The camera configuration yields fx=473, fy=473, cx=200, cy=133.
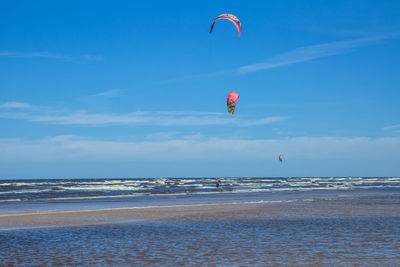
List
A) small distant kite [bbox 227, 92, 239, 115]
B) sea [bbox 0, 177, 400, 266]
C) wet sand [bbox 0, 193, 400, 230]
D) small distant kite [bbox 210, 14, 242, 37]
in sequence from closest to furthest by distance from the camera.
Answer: sea [bbox 0, 177, 400, 266]
wet sand [bbox 0, 193, 400, 230]
small distant kite [bbox 210, 14, 242, 37]
small distant kite [bbox 227, 92, 239, 115]

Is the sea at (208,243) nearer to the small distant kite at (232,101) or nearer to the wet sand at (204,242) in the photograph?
the wet sand at (204,242)

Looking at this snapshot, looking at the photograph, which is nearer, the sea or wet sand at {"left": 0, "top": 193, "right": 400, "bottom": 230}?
the sea

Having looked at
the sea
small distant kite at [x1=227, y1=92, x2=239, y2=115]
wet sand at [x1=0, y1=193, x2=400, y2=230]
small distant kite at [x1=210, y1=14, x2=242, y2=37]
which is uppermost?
small distant kite at [x1=210, y1=14, x2=242, y2=37]

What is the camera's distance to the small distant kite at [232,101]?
3940cm

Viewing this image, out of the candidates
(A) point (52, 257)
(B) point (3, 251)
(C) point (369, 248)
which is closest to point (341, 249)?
(C) point (369, 248)

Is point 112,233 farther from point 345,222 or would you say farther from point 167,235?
point 345,222

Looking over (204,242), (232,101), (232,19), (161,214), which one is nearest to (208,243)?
(204,242)

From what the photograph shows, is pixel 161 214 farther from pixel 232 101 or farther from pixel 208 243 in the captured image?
pixel 232 101

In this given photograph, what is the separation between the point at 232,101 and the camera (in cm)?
3988

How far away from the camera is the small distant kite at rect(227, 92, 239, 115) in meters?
39.4

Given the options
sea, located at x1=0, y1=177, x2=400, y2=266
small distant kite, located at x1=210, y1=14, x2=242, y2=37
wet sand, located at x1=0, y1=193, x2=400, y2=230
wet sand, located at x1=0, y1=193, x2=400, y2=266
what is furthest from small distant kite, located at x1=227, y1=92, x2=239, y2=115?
sea, located at x1=0, y1=177, x2=400, y2=266

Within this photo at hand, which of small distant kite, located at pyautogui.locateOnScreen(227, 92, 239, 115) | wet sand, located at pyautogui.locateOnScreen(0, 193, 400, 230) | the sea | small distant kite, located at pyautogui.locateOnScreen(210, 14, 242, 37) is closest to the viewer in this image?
the sea

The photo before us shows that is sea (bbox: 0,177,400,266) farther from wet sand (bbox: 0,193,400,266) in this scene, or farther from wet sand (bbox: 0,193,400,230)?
wet sand (bbox: 0,193,400,230)

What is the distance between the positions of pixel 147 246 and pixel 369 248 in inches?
183
